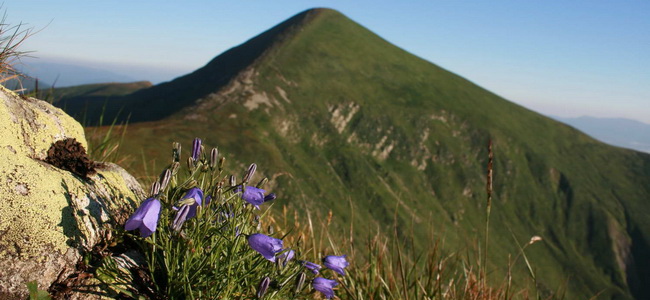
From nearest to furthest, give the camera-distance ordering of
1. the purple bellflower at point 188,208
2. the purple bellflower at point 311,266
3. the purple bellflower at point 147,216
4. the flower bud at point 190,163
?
1. the purple bellflower at point 147,216
2. the purple bellflower at point 188,208
3. the flower bud at point 190,163
4. the purple bellflower at point 311,266

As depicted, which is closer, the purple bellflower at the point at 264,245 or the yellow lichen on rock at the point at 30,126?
the purple bellflower at the point at 264,245

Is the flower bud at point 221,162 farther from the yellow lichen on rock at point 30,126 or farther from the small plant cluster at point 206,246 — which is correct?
the yellow lichen on rock at point 30,126

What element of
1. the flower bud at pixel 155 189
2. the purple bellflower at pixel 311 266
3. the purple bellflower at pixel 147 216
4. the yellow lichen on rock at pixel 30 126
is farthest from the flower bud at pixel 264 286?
the yellow lichen on rock at pixel 30 126

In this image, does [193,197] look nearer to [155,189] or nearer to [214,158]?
[155,189]

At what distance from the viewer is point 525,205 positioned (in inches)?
5482

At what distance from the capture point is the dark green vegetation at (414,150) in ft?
376

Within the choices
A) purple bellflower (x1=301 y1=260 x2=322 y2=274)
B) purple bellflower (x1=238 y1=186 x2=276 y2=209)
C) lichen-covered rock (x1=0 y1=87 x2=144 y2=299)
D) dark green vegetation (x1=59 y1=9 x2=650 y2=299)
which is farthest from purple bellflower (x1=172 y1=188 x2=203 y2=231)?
dark green vegetation (x1=59 y1=9 x2=650 y2=299)

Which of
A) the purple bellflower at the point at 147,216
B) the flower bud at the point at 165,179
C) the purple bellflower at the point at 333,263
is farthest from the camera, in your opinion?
the purple bellflower at the point at 333,263

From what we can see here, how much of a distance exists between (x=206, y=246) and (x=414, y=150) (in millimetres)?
140062

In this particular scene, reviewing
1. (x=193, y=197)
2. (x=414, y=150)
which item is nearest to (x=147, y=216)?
(x=193, y=197)

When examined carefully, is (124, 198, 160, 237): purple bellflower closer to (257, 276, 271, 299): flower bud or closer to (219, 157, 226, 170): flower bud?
(219, 157, 226, 170): flower bud

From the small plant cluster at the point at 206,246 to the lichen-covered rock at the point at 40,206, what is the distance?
361 millimetres

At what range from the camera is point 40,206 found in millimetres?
3676

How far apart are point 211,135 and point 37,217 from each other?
9879 centimetres
